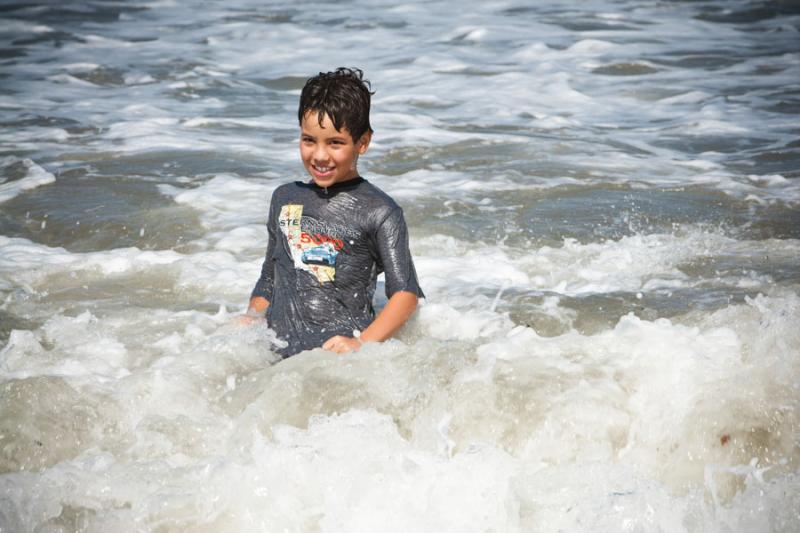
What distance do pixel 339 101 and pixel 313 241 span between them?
61 centimetres

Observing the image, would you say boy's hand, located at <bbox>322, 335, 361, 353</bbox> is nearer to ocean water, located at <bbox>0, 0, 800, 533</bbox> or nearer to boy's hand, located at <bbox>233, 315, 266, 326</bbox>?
ocean water, located at <bbox>0, 0, 800, 533</bbox>

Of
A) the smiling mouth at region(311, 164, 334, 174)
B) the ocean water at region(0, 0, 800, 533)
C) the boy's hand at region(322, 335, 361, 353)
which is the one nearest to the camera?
the ocean water at region(0, 0, 800, 533)

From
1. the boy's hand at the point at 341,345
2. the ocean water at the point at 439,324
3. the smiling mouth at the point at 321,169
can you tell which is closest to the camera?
the ocean water at the point at 439,324

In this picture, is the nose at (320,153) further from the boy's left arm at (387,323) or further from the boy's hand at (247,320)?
the boy's hand at (247,320)

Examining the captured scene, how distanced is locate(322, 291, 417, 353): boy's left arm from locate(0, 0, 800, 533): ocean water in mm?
70

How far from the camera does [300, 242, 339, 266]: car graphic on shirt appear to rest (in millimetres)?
3859

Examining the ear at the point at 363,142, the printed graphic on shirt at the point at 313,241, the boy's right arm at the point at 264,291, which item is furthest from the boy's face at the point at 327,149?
the boy's right arm at the point at 264,291

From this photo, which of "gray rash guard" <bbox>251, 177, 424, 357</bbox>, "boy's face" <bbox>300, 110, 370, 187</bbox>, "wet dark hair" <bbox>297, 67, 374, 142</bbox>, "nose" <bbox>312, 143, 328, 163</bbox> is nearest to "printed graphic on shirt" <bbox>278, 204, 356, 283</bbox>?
"gray rash guard" <bbox>251, 177, 424, 357</bbox>

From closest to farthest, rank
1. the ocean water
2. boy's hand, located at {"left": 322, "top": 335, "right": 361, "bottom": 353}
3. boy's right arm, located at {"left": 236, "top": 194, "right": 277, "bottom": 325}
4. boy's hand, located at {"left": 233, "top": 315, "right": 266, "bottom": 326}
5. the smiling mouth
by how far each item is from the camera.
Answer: the ocean water, boy's hand, located at {"left": 322, "top": 335, "right": 361, "bottom": 353}, the smiling mouth, boy's hand, located at {"left": 233, "top": 315, "right": 266, "bottom": 326}, boy's right arm, located at {"left": 236, "top": 194, "right": 277, "bottom": 325}

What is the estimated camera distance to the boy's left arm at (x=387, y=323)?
12.0 ft

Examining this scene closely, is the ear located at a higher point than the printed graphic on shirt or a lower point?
higher

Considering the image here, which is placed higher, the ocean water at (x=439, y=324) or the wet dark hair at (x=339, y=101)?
the wet dark hair at (x=339, y=101)

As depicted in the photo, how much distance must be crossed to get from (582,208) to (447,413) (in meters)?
3.57

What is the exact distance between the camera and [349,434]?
3072 millimetres
